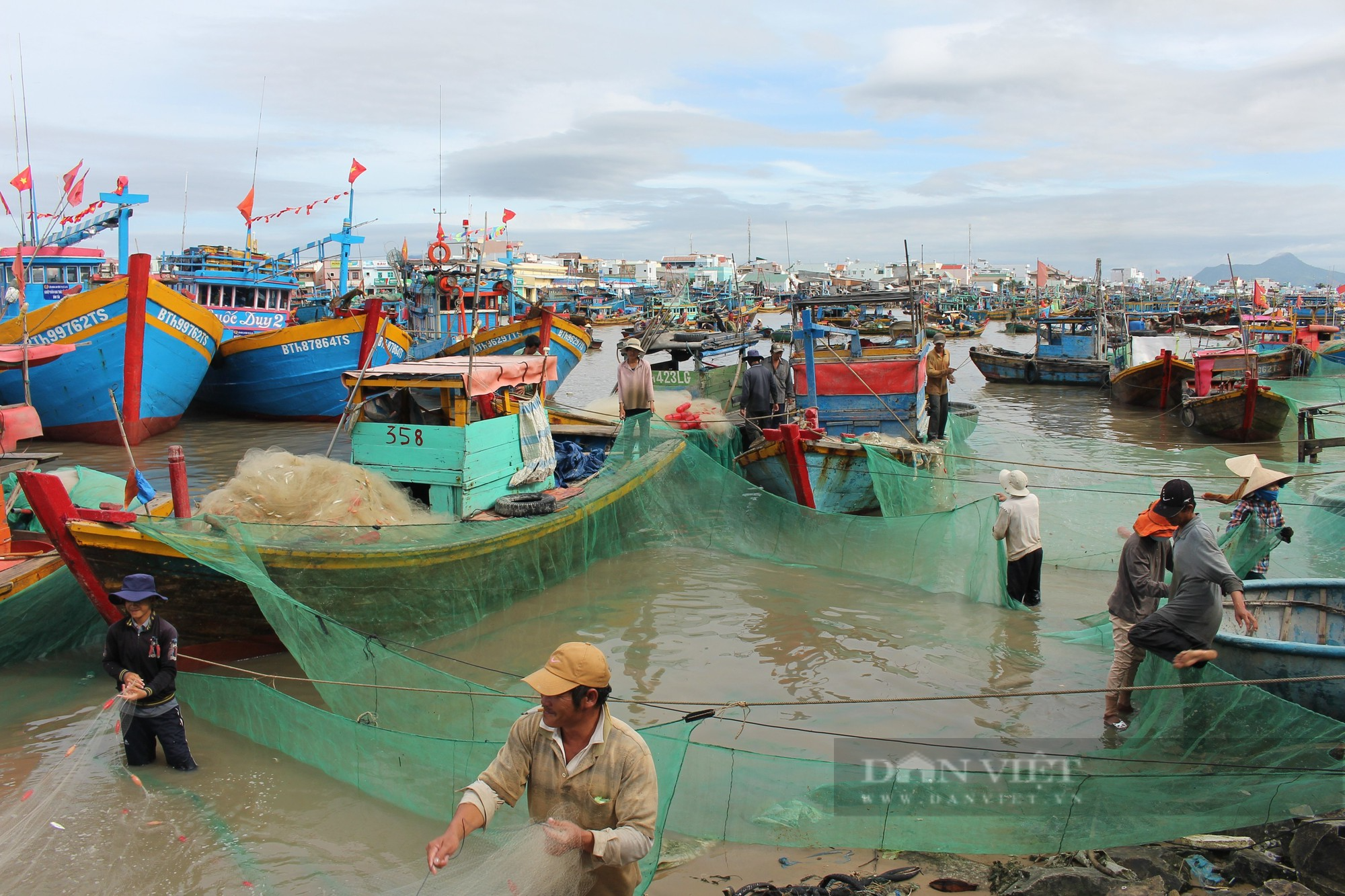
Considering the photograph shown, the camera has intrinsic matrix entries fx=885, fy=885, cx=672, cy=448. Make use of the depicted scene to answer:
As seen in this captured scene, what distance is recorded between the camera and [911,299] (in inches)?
505

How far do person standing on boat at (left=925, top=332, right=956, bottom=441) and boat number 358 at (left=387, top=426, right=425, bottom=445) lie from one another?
8.94m

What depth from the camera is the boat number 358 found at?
26.9 feet

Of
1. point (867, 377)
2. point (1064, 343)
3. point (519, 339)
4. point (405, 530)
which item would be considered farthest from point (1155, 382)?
point (405, 530)

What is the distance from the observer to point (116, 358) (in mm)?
18109

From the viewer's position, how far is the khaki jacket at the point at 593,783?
2.74 m

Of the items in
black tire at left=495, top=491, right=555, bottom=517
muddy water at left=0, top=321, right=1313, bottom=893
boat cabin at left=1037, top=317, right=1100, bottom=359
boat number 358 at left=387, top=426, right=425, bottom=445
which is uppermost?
boat cabin at left=1037, top=317, right=1100, bottom=359

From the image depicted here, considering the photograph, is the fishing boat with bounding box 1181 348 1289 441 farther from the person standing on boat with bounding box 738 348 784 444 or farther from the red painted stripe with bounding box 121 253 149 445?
the red painted stripe with bounding box 121 253 149 445

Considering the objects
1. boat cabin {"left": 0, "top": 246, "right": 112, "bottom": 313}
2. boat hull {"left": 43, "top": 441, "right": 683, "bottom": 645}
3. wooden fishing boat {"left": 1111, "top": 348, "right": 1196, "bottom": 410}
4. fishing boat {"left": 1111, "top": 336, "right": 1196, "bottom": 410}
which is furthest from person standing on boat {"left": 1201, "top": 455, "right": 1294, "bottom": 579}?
boat cabin {"left": 0, "top": 246, "right": 112, "bottom": 313}

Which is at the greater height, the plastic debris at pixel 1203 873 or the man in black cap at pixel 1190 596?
the man in black cap at pixel 1190 596

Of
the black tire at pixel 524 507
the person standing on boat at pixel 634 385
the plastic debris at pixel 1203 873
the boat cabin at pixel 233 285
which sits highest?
the boat cabin at pixel 233 285

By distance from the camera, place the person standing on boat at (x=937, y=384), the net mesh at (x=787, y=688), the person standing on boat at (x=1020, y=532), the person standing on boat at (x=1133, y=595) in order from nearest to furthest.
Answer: the net mesh at (x=787, y=688), the person standing on boat at (x=1133, y=595), the person standing on boat at (x=1020, y=532), the person standing on boat at (x=937, y=384)

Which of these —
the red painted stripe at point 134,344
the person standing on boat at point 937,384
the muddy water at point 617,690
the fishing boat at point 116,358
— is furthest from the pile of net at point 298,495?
the fishing boat at point 116,358

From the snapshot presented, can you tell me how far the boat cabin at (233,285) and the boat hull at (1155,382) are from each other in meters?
24.6

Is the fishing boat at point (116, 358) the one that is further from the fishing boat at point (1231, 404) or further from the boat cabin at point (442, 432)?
the fishing boat at point (1231, 404)
